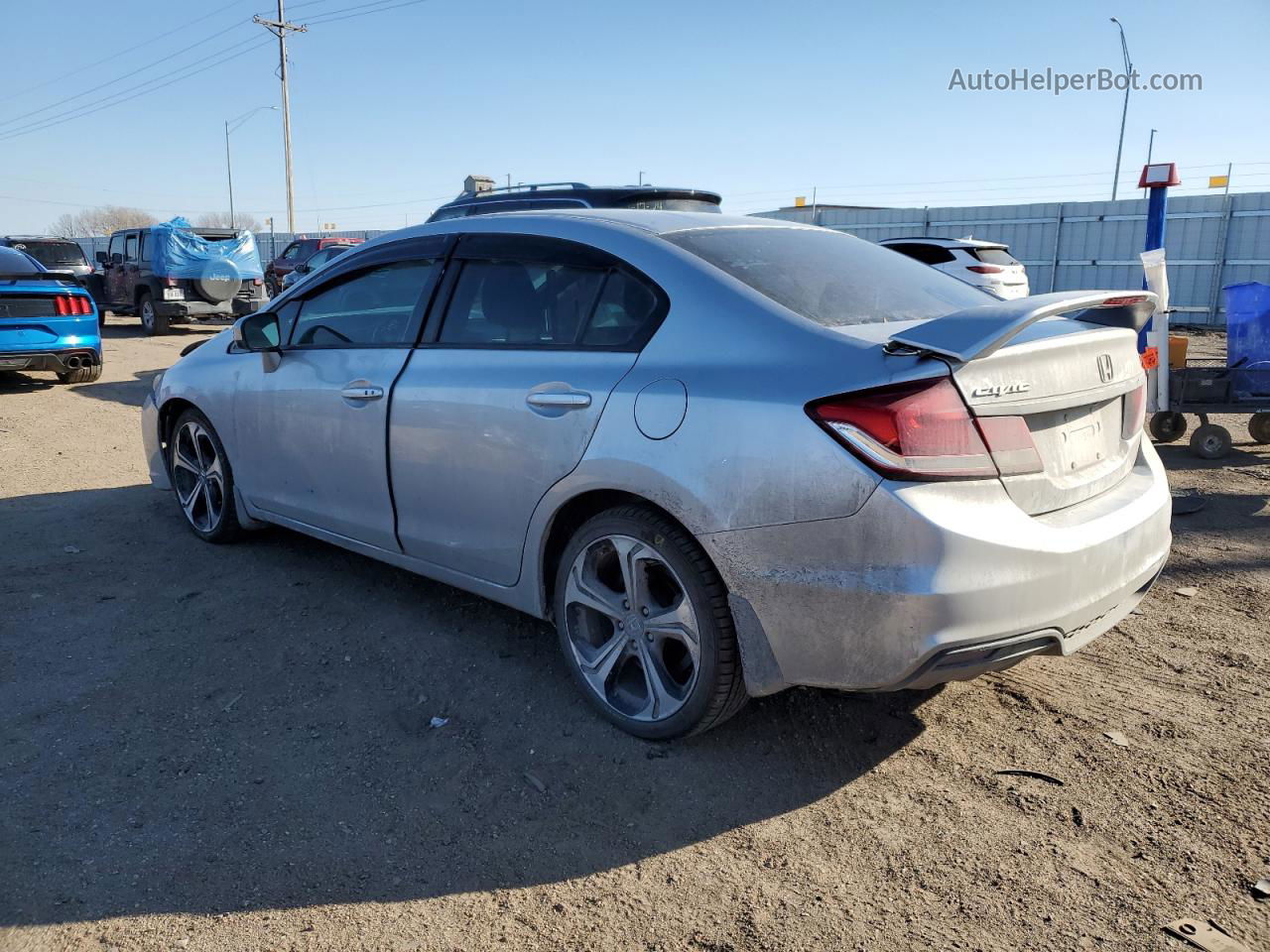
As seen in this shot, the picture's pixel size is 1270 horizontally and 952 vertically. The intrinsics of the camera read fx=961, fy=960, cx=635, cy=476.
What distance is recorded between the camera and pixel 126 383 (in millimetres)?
11453

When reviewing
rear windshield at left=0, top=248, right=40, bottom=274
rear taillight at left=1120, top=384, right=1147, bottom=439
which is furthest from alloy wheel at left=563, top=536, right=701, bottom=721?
rear windshield at left=0, top=248, right=40, bottom=274

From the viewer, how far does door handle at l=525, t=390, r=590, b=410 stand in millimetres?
3027

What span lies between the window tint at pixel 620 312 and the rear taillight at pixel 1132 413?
1575 mm

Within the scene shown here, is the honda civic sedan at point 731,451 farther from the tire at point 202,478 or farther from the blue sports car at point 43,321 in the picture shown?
the blue sports car at point 43,321

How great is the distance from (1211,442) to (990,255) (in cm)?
529

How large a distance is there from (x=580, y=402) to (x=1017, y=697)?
5.97 ft

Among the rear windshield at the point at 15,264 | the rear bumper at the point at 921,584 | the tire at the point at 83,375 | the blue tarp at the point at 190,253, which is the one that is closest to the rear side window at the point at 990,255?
the rear bumper at the point at 921,584

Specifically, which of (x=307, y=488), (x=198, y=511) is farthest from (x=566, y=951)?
(x=198, y=511)

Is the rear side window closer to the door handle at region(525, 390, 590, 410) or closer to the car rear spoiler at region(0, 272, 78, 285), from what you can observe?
the door handle at region(525, 390, 590, 410)

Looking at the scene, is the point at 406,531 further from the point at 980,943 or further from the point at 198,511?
the point at 980,943

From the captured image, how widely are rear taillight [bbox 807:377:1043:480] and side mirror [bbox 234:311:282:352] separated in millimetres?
2863

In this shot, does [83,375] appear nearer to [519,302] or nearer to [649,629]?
[519,302]

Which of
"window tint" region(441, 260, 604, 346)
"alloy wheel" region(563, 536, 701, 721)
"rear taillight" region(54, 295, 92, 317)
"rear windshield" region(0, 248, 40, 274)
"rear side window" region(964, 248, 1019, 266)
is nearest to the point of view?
"alloy wheel" region(563, 536, 701, 721)

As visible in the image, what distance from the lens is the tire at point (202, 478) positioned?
4.86 metres
